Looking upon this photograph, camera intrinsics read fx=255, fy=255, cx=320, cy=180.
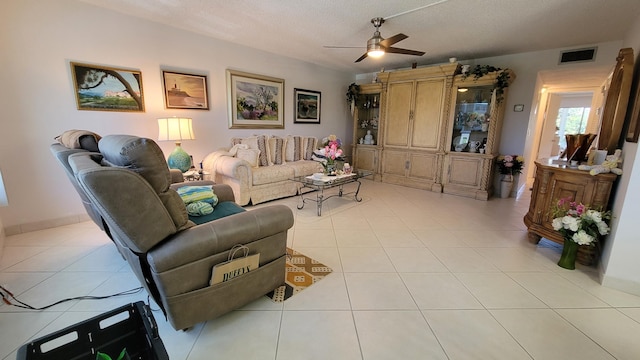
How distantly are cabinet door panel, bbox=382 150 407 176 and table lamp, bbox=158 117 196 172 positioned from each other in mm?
3817

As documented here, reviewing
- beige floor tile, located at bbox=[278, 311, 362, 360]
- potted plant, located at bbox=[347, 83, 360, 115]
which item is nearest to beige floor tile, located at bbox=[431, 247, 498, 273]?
beige floor tile, located at bbox=[278, 311, 362, 360]

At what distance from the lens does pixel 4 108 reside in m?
2.50

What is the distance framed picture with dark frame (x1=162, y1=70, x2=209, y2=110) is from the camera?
11.3 feet

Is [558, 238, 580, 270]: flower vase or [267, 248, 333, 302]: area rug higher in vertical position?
[558, 238, 580, 270]: flower vase

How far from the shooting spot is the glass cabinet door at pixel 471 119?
4480 millimetres

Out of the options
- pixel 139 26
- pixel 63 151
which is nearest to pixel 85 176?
pixel 63 151

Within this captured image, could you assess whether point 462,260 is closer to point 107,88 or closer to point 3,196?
point 107,88

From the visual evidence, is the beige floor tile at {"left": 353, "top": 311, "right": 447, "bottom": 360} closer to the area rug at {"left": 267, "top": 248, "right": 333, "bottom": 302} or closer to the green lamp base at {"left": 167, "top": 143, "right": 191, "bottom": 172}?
the area rug at {"left": 267, "top": 248, "right": 333, "bottom": 302}

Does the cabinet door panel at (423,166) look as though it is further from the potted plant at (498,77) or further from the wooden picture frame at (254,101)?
the wooden picture frame at (254,101)

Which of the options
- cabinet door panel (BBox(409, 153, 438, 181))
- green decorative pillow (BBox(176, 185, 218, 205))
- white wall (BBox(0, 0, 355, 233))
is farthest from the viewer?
cabinet door panel (BBox(409, 153, 438, 181))

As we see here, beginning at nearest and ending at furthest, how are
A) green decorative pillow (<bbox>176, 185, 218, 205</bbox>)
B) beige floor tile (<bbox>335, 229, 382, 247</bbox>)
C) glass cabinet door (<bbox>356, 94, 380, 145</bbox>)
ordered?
green decorative pillow (<bbox>176, 185, 218, 205</bbox>) → beige floor tile (<bbox>335, 229, 382, 247</bbox>) → glass cabinet door (<bbox>356, 94, 380, 145</bbox>)

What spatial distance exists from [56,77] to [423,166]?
541 cm

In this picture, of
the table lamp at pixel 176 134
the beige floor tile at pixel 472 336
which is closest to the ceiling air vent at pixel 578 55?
the beige floor tile at pixel 472 336

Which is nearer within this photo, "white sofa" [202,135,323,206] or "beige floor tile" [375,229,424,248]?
"beige floor tile" [375,229,424,248]
